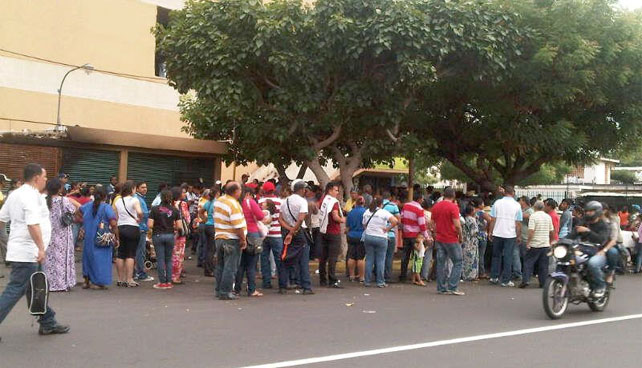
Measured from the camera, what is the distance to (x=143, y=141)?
1925 cm

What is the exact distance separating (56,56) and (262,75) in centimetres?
979

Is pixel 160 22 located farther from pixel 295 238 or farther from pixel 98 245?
pixel 295 238

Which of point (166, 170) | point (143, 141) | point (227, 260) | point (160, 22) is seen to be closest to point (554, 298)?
point (227, 260)

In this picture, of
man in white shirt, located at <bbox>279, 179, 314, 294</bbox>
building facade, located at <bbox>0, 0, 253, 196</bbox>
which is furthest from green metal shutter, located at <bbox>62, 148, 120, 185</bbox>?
man in white shirt, located at <bbox>279, 179, 314, 294</bbox>

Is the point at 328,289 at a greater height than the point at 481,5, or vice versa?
the point at 481,5

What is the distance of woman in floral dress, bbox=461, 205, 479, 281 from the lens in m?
14.0

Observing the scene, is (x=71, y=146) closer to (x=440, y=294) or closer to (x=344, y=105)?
(x=344, y=105)

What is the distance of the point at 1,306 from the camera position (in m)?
7.18

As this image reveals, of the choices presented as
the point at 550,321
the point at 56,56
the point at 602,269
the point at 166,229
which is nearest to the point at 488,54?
the point at 602,269

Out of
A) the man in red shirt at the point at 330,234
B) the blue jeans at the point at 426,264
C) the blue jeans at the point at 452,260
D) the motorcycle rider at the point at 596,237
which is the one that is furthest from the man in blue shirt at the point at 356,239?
the motorcycle rider at the point at 596,237

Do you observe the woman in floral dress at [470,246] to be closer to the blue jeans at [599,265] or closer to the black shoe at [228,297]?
the blue jeans at [599,265]

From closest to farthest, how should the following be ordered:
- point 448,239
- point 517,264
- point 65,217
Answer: point 65,217
point 448,239
point 517,264

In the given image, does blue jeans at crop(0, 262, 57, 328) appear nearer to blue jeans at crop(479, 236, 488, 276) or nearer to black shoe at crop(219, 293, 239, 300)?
black shoe at crop(219, 293, 239, 300)

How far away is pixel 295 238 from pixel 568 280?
14.3 feet
